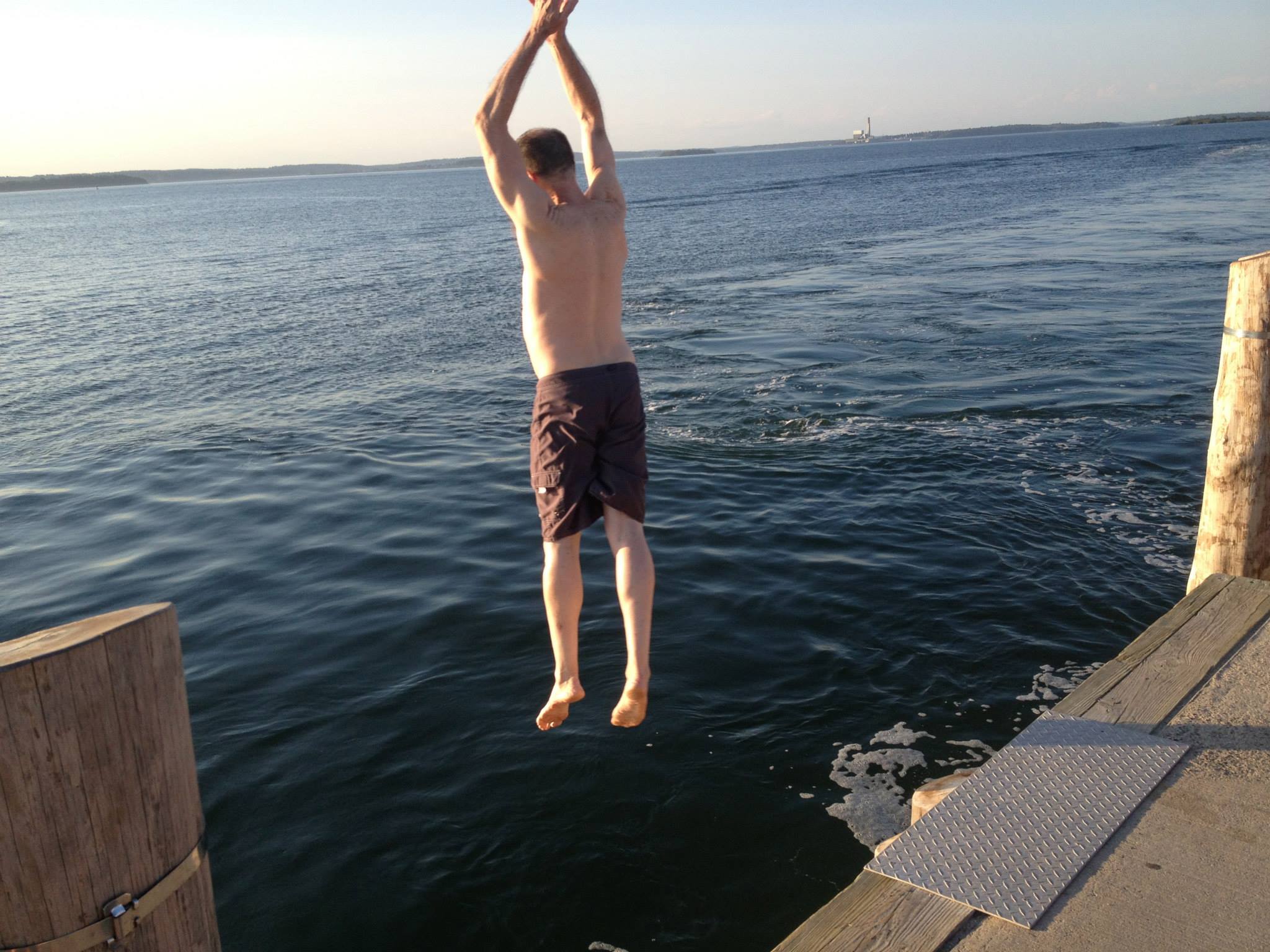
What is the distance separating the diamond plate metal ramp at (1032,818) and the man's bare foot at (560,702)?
5.32 ft

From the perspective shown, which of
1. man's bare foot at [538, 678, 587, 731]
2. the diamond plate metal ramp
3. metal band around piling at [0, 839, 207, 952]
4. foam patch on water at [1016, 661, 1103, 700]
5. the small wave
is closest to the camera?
metal band around piling at [0, 839, 207, 952]

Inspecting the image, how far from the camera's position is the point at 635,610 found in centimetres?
481

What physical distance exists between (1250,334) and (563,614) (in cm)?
459

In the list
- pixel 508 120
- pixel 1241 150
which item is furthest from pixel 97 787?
pixel 1241 150

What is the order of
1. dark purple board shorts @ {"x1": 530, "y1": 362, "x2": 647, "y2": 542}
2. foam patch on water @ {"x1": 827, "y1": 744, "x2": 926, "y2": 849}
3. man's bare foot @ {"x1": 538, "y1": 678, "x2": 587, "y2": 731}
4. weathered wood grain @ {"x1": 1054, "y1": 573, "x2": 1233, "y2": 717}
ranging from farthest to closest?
1. foam patch on water @ {"x1": 827, "y1": 744, "x2": 926, "y2": 849}
2. weathered wood grain @ {"x1": 1054, "y1": 573, "x2": 1233, "y2": 717}
3. man's bare foot @ {"x1": 538, "y1": 678, "x2": 587, "y2": 731}
4. dark purple board shorts @ {"x1": 530, "y1": 362, "x2": 647, "y2": 542}

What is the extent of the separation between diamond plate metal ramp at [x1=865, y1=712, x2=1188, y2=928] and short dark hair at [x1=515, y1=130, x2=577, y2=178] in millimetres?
3233

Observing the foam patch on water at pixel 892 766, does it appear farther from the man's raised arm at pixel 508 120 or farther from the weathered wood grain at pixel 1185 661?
the man's raised arm at pixel 508 120

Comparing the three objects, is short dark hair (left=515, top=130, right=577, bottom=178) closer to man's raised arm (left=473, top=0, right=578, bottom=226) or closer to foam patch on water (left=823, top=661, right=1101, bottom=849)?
man's raised arm (left=473, top=0, right=578, bottom=226)

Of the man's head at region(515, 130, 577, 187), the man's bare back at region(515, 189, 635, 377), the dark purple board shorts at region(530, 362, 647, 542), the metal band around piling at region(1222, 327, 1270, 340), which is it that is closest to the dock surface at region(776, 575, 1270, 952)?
the dark purple board shorts at region(530, 362, 647, 542)

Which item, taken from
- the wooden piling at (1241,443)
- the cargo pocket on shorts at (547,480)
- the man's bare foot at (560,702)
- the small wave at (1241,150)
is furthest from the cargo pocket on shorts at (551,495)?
the small wave at (1241,150)

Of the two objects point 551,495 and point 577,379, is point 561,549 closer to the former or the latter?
point 551,495

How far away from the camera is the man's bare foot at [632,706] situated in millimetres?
→ 4812

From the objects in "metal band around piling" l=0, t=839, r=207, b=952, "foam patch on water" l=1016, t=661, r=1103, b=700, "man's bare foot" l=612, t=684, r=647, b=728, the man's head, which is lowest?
"foam patch on water" l=1016, t=661, r=1103, b=700

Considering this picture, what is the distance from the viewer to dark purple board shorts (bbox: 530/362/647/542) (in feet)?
15.7
